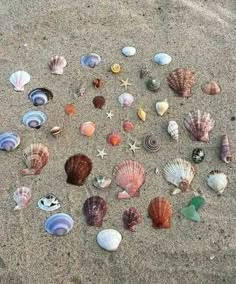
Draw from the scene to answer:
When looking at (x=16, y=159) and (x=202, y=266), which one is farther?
(x=16, y=159)

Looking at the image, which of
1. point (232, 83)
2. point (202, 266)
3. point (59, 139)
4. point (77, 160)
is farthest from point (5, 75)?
point (202, 266)

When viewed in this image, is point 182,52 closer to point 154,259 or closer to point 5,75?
point 5,75

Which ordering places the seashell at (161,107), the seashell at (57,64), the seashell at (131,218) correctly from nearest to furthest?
the seashell at (131,218), the seashell at (161,107), the seashell at (57,64)

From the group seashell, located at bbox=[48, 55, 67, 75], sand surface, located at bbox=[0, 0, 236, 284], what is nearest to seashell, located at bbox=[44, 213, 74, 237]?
sand surface, located at bbox=[0, 0, 236, 284]

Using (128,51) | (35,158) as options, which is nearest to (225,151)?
(128,51)

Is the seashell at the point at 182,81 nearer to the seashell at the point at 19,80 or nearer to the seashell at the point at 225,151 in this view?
the seashell at the point at 225,151

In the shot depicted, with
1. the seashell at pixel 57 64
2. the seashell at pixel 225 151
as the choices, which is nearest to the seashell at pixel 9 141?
the seashell at pixel 57 64
